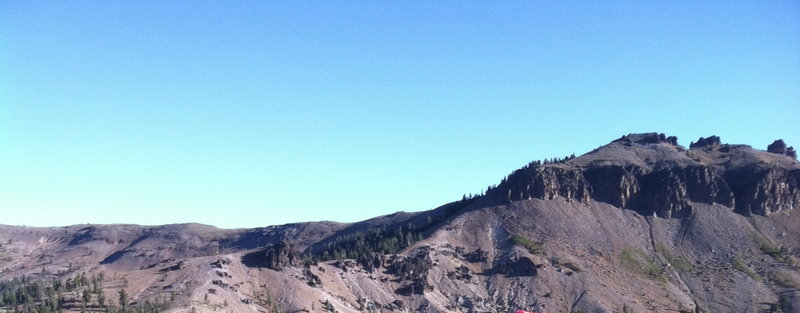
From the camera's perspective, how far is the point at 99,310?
185250mm

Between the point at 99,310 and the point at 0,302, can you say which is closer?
Answer: the point at 99,310

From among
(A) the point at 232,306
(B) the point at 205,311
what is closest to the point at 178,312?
(B) the point at 205,311

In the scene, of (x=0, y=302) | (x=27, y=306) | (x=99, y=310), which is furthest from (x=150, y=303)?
(x=0, y=302)

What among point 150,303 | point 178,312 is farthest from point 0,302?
point 178,312

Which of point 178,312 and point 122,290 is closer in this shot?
point 178,312

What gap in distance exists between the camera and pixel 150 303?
18750 cm

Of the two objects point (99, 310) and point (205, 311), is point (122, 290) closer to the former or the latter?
point (99, 310)

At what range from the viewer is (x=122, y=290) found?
19600cm

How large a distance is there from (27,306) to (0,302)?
1672cm

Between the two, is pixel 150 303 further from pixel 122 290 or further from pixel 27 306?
pixel 27 306

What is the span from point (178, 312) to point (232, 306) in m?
22.9

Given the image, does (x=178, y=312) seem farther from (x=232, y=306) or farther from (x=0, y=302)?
(x=0, y=302)

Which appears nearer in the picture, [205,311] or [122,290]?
[205,311]

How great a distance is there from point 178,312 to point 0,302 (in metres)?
58.5
